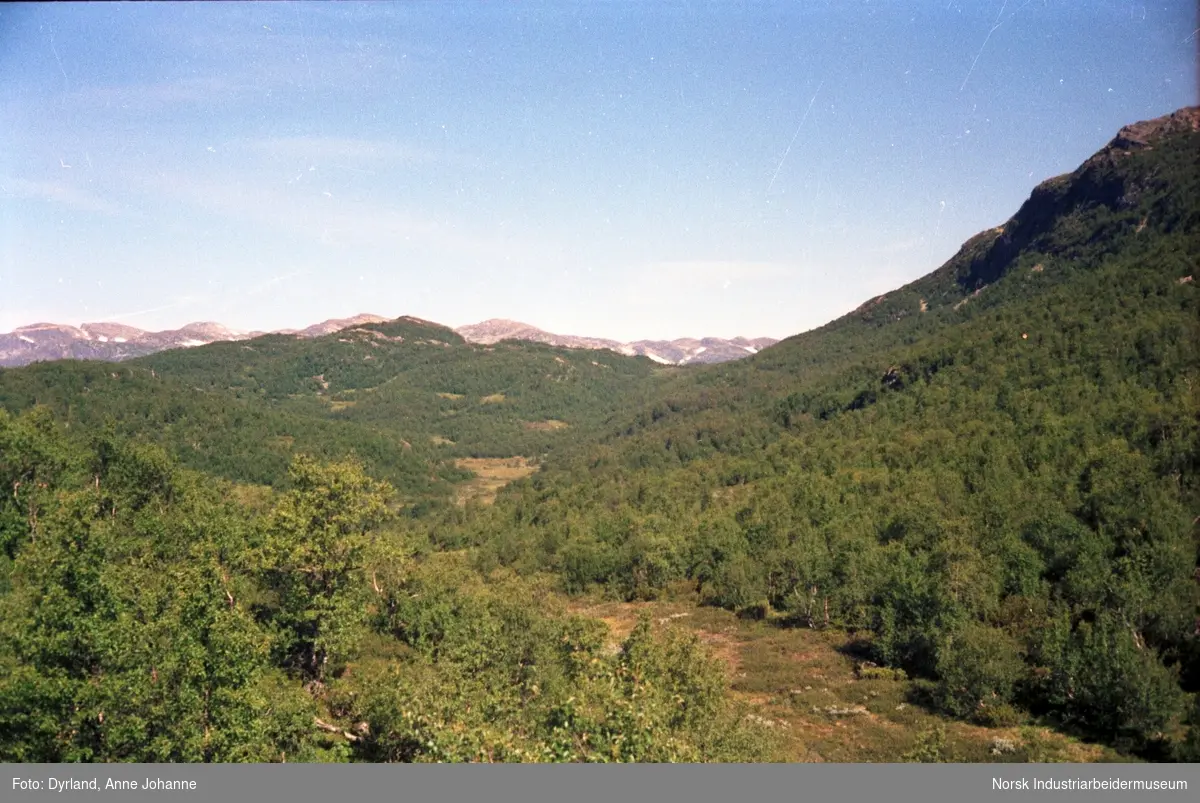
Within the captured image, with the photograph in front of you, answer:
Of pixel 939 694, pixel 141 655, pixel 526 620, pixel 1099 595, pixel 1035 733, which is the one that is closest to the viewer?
pixel 141 655

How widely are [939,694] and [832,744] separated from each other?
469 inches

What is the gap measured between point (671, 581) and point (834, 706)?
5380 cm

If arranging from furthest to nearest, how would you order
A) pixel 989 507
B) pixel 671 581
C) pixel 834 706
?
pixel 671 581
pixel 989 507
pixel 834 706

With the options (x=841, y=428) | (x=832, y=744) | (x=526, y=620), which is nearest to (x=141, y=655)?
(x=526, y=620)

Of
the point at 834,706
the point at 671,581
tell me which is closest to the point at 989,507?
the point at 834,706

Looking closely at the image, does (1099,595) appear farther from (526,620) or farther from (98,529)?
(98,529)

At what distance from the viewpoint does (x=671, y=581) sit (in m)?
106

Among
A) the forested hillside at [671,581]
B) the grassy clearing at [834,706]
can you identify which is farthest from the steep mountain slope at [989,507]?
the grassy clearing at [834,706]

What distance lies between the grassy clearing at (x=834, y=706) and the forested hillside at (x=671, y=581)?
36.9 inches

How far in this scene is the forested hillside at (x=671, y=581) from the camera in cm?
2256

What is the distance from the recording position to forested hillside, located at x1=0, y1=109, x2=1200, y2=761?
74.0 feet

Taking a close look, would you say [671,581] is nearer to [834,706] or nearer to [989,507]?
[989,507]

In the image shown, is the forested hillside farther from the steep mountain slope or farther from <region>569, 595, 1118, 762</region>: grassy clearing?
<region>569, 595, 1118, 762</region>: grassy clearing

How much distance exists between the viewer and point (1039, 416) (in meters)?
107
